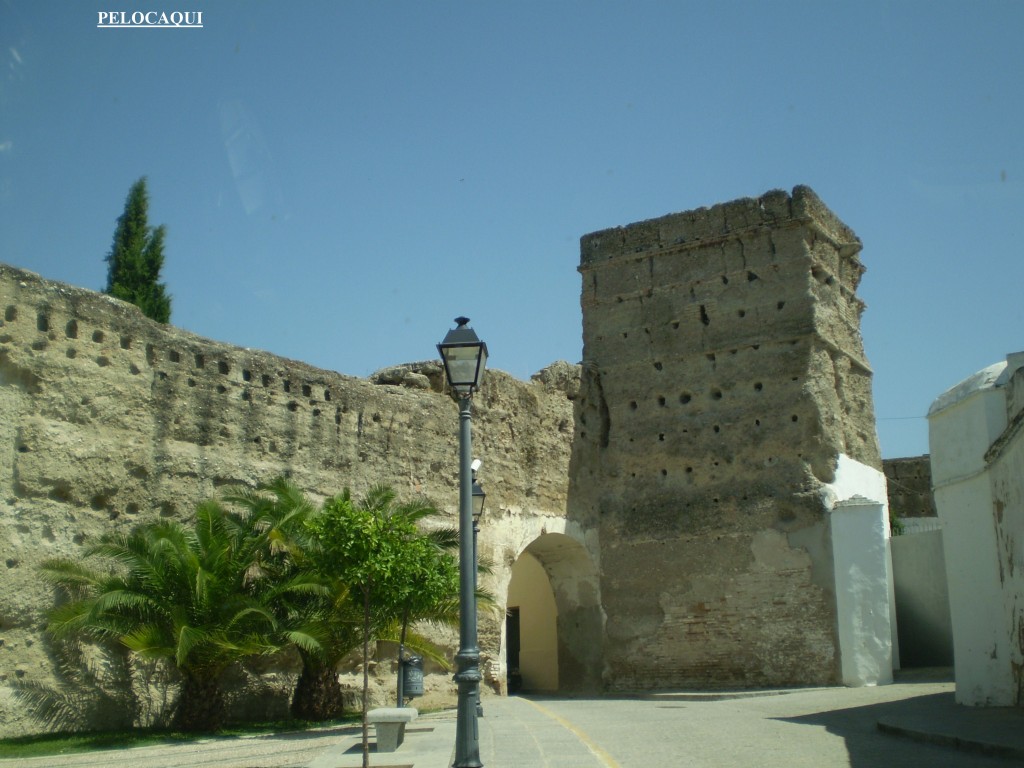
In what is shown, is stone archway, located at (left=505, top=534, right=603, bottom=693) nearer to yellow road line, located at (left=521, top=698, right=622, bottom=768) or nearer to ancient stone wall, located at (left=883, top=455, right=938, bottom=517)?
yellow road line, located at (left=521, top=698, right=622, bottom=768)

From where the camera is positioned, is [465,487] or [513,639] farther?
[513,639]

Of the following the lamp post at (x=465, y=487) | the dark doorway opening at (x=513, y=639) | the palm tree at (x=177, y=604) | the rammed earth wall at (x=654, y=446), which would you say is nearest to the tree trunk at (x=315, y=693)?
the rammed earth wall at (x=654, y=446)

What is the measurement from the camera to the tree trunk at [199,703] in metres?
12.4

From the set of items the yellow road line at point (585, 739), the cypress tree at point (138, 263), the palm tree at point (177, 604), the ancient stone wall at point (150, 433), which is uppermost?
the cypress tree at point (138, 263)

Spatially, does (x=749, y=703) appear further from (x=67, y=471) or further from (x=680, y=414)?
(x=67, y=471)

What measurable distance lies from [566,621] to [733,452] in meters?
4.52

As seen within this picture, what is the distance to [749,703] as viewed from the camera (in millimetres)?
15484

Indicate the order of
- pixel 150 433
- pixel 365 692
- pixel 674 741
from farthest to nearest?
pixel 150 433 → pixel 674 741 → pixel 365 692

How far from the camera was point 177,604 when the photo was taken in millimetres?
12102

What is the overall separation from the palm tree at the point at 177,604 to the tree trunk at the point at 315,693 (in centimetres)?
110

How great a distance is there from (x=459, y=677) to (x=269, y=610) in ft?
17.6

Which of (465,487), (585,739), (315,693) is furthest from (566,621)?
(465,487)

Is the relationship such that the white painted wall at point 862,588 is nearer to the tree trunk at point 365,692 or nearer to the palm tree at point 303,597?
the palm tree at point 303,597

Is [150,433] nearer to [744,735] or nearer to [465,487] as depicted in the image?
[465,487]
